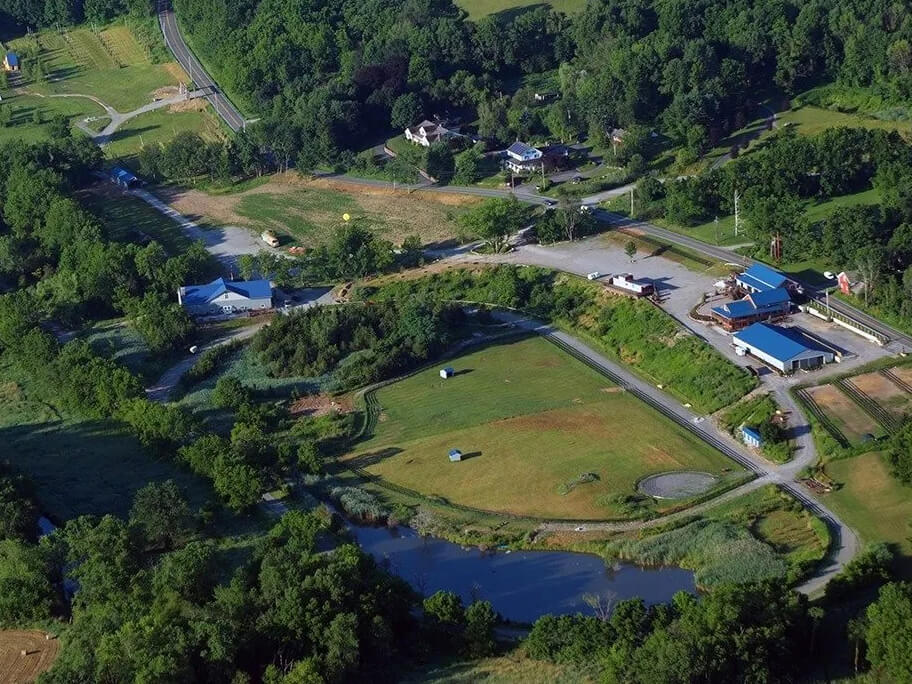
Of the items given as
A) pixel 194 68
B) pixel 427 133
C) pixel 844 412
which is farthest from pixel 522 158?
pixel 194 68

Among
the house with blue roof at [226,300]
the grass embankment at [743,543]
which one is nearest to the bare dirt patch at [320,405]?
the house with blue roof at [226,300]

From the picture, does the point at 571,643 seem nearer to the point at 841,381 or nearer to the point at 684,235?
the point at 841,381

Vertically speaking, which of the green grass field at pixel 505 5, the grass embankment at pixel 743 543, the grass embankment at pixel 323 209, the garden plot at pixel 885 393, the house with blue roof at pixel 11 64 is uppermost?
the green grass field at pixel 505 5

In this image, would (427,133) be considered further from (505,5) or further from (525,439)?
(525,439)

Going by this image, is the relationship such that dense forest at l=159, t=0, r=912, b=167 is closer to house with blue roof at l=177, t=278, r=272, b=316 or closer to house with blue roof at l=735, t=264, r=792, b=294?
house with blue roof at l=735, t=264, r=792, b=294

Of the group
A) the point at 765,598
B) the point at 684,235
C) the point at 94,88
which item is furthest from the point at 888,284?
the point at 94,88

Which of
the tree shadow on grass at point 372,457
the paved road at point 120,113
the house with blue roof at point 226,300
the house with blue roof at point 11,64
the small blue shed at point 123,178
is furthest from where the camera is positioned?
the house with blue roof at point 11,64

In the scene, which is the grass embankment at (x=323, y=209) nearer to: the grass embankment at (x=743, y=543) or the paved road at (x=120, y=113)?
the paved road at (x=120, y=113)

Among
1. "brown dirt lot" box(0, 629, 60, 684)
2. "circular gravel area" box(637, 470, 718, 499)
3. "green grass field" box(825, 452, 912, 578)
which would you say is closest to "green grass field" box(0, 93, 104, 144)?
"brown dirt lot" box(0, 629, 60, 684)
